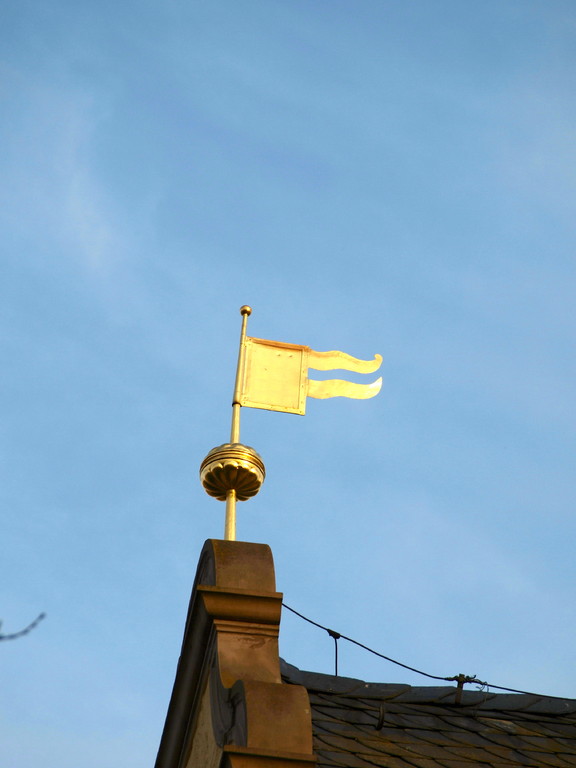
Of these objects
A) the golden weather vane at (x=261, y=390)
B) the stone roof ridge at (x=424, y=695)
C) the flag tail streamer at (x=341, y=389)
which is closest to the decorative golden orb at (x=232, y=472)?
the golden weather vane at (x=261, y=390)

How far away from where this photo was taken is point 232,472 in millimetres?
9469

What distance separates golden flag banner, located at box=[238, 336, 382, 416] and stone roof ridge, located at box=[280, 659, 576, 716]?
6.93 ft

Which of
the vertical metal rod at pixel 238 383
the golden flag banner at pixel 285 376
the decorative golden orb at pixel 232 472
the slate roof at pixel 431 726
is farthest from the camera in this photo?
the golden flag banner at pixel 285 376

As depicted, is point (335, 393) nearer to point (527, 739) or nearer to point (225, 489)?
point (225, 489)

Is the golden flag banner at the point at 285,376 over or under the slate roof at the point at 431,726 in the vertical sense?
over

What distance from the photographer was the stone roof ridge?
29.5 ft

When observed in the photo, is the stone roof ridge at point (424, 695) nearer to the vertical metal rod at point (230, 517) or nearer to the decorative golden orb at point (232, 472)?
the vertical metal rod at point (230, 517)

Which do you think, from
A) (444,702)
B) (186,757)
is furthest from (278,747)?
(444,702)

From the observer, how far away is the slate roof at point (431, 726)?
320 inches

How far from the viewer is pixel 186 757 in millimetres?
8719

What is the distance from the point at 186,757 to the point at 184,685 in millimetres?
503

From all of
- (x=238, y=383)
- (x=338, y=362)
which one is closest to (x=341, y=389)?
(x=338, y=362)

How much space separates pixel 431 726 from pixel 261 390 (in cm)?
287

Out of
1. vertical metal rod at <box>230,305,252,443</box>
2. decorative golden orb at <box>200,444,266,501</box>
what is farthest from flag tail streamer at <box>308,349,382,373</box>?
decorative golden orb at <box>200,444,266,501</box>
